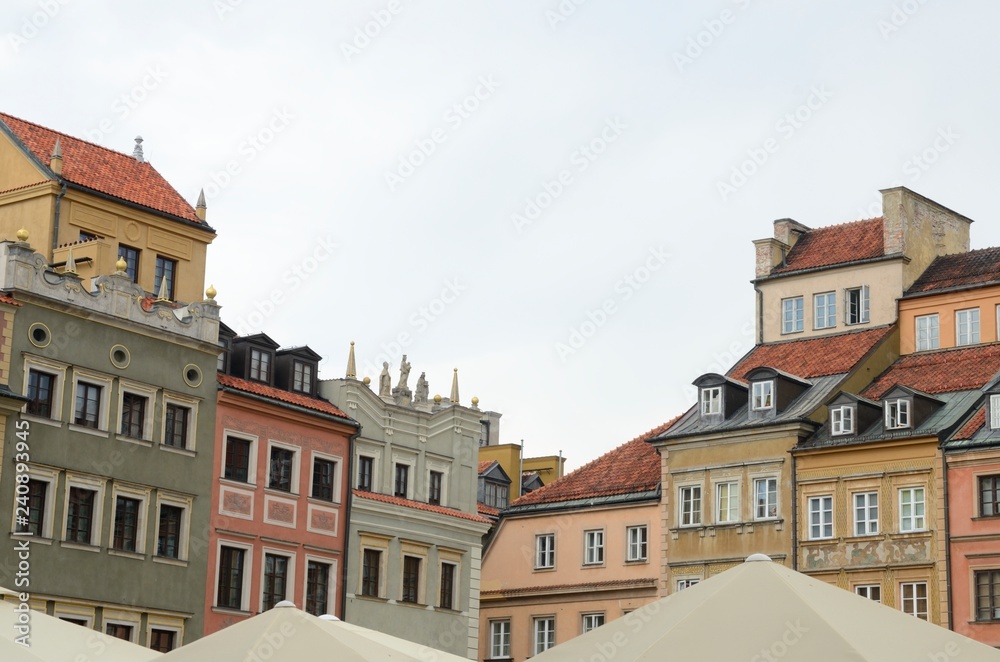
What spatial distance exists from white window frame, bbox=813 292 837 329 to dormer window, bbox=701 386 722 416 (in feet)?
15.4

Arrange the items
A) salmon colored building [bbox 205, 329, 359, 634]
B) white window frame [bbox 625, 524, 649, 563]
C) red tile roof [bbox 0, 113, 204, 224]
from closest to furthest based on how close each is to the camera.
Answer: salmon colored building [bbox 205, 329, 359, 634], red tile roof [bbox 0, 113, 204, 224], white window frame [bbox 625, 524, 649, 563]

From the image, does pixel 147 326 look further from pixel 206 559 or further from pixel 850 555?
pixel 850 555

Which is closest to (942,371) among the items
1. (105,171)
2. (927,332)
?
(927,332)

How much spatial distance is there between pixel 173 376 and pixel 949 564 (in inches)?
811

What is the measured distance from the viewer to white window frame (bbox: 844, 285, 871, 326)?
50.8m

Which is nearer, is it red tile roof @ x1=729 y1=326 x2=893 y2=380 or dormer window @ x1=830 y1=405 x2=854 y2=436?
dormer window @ x1=830 y1=405 x2=854 y2=436

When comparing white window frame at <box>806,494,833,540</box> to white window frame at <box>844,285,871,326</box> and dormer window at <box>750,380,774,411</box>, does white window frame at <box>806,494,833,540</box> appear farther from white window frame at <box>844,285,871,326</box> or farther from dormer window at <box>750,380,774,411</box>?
white window frame at <box>844,285,871,326</box>

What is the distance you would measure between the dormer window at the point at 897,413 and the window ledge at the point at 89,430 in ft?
68.5

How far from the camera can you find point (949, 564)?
43062 mm

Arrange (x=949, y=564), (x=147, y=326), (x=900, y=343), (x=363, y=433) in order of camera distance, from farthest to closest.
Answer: (x=900, y=343) → (x=363, y=433) → (x=949, y=564) → (x=147, y=326)

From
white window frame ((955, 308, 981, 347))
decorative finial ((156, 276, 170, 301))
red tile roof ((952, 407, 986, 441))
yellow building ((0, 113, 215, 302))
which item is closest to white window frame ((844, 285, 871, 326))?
white window frame ((955, 308, 981, 347))

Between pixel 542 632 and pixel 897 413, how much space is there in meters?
13.5

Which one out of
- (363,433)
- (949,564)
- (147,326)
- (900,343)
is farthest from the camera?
(900,343)

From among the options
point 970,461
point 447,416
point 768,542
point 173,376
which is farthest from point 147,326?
point 970,461
